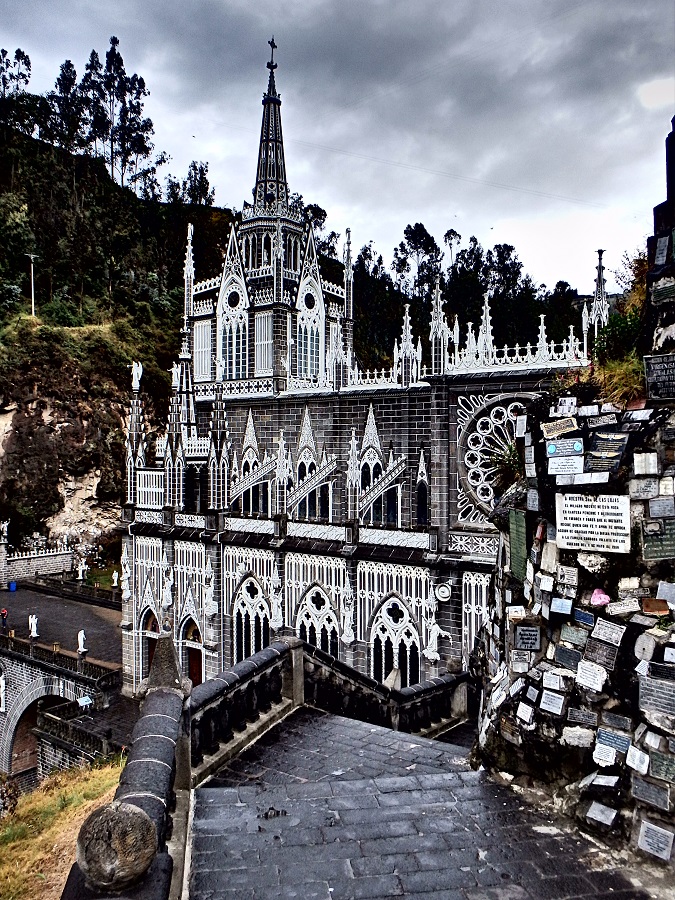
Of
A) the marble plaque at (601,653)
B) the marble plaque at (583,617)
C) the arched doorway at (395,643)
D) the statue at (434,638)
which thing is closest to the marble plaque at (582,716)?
the marble plaque at (601,653)

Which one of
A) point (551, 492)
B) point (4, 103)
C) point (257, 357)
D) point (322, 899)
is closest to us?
point (322, 899)

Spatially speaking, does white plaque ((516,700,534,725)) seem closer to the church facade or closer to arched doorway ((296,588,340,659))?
the church facade

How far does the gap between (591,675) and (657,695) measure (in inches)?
22.3

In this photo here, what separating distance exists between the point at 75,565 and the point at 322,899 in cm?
3809

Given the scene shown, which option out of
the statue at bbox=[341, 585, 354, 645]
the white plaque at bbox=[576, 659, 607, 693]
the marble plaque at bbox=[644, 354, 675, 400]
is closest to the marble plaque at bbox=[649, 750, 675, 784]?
the white plaque at bbox=[576, 659, 607, 693]

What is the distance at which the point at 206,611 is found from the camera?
2133 centimetres

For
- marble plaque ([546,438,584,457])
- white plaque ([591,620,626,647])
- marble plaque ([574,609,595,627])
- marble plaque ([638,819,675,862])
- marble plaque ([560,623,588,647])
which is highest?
marble plaque ([546,438,584,457])

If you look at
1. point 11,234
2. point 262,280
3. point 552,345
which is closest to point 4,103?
point 11,234

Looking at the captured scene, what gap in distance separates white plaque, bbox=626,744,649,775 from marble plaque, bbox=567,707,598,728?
0.37 m

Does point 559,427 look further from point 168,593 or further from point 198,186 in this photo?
point 198,186

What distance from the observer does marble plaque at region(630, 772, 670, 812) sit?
16.5ft

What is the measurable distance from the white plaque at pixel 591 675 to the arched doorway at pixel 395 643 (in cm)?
1177

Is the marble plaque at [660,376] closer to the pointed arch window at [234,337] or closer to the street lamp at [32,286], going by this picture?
the pointed arch window at [234,337]

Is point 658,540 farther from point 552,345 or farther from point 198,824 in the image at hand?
point 552,345
